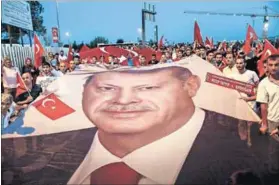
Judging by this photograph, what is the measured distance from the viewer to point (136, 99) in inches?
96.1

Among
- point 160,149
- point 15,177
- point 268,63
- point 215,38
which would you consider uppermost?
point 215,38

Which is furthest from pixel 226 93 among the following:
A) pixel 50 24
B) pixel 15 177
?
pixel 15 177

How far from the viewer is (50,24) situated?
8.12ft

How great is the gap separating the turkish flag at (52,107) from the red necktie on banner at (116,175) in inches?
17.8

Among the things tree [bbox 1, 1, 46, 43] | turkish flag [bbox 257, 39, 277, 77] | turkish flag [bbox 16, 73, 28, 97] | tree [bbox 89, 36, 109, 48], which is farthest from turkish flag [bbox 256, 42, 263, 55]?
turkish flag [bbox 16, 73, 28, 97]

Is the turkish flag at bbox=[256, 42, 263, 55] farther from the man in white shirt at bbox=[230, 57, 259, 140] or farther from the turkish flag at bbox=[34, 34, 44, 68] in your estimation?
the turkish flag at bbox=[34, 34, 44, 68]

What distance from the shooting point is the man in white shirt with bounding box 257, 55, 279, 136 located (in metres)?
2.48

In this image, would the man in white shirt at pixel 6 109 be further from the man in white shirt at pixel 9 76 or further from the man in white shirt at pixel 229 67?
the man in white shirt at pixel 229 67

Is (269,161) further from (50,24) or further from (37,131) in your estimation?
(50,24)

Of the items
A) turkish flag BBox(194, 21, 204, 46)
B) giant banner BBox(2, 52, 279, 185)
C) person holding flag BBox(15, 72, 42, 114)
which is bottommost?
giant banner BBox(2, 52, 279, 185)

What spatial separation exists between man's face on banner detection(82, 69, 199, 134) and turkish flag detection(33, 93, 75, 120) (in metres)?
0.13

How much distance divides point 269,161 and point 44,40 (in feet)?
5.68

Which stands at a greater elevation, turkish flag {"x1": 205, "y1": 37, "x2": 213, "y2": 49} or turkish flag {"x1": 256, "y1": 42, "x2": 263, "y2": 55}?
turkish flag {"x1": 205, "y1": 37, "x2": 213, "y2": 49}

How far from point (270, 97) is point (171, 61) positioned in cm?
71
